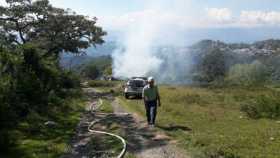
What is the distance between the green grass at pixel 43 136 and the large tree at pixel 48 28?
22210 mm

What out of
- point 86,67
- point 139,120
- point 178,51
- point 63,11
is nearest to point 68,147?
point 139,120

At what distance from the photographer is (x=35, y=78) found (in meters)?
23.9

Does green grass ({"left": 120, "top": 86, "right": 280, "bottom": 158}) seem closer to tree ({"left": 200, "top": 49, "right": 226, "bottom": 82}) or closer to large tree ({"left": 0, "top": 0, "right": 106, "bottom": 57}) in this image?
large tree ({"left": 0, "top": 0, "right": 106, "bottom": 57})

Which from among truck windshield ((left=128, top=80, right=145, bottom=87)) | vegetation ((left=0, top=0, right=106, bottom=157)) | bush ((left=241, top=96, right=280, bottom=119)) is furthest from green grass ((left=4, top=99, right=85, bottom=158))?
truck windshield ((left=128, top=80, right=145, bottom=87))

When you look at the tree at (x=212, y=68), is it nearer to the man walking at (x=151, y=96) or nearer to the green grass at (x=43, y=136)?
the green grass at (x=43, y=136)

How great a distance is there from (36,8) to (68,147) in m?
34.1

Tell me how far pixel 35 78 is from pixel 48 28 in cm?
2650

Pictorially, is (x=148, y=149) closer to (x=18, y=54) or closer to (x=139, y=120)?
(x=139, y=120)

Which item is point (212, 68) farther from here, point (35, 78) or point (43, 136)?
point (43, 136)

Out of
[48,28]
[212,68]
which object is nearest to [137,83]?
[48,28]

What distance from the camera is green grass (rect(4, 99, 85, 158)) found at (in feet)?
47.3

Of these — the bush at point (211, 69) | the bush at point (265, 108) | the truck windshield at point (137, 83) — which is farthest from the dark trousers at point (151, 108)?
the bush at point (211, 69)

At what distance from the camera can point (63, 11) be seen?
51.2m

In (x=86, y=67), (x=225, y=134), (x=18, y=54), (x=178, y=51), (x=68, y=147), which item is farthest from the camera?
(x=178, y=51)
